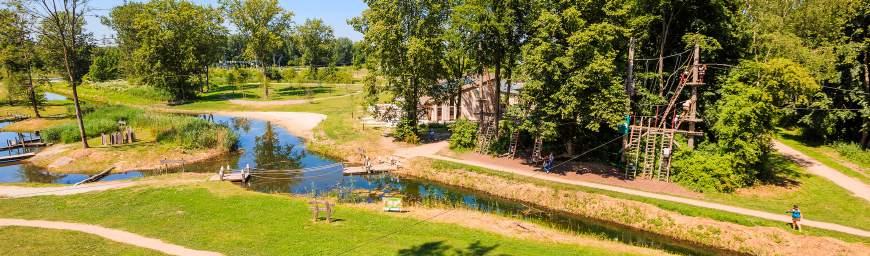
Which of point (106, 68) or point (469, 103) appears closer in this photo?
point (469, 103)

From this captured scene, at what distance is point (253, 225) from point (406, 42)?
911 inches

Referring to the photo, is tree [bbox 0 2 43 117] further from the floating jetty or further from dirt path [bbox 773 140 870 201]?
dirt path [bbox 773 140 870 201]

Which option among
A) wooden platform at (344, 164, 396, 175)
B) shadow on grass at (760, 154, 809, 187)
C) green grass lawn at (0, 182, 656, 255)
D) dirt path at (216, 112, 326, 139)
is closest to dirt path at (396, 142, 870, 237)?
wooden platform at (344, 164, 396, 175)

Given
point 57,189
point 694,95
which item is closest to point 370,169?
point 57,189

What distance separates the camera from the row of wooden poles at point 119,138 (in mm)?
39000

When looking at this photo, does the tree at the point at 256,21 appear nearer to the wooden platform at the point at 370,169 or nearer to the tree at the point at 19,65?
the tree at the point at 19,65

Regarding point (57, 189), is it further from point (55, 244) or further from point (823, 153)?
point (823, 153)

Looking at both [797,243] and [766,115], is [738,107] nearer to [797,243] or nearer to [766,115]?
[766,115]

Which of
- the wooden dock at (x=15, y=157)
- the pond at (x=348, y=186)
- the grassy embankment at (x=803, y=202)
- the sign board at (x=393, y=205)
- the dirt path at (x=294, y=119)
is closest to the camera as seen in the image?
the grassy embankment at (x=803, y=202)

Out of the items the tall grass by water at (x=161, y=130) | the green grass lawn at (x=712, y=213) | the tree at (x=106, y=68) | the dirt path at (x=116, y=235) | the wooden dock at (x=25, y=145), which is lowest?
the dirt path at (x=116, y=235)

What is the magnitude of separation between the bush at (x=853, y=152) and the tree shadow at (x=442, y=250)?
3078 cm

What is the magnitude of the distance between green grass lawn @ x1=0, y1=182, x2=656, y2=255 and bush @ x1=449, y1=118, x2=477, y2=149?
15.9 metres

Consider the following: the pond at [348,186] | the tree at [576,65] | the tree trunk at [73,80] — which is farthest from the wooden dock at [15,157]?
the tree at [576,65]

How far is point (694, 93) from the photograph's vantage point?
94.6 ft
